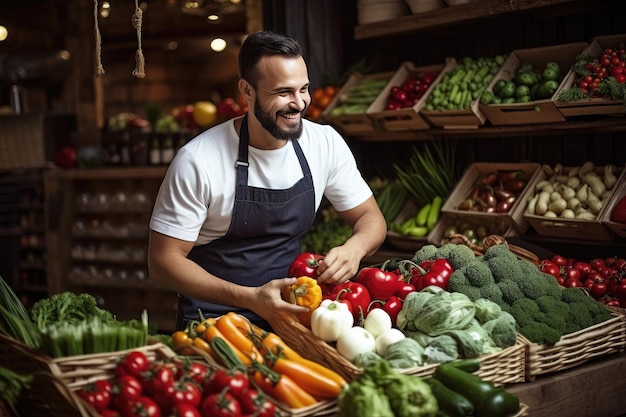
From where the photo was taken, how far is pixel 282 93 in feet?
10.2

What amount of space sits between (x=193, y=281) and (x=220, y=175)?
1.53 feet

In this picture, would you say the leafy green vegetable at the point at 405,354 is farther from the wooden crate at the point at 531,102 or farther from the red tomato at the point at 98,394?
the wooden crate at the point at 531,102

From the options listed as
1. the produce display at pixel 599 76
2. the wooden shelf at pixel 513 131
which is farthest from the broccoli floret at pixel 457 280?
the wooden shelf at pixel 513 131

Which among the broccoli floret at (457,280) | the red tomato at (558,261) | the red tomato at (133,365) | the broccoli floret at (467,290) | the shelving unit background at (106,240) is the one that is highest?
the red tomato at (133,365)

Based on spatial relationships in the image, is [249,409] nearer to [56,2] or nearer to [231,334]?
[231,334]

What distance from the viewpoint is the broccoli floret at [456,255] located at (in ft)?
10.0

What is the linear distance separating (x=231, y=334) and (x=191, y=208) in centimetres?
76

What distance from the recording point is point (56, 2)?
8.69 meters

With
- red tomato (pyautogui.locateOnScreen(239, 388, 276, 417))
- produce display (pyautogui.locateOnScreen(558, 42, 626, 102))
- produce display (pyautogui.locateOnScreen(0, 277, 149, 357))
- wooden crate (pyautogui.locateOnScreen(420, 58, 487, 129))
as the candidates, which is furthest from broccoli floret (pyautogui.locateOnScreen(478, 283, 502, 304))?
wooden crate (pyautogui.locateOnScreen(420, 58, 487, 129))

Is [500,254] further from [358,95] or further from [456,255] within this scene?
[358,95]

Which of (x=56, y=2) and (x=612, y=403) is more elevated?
(x=56, y=2)

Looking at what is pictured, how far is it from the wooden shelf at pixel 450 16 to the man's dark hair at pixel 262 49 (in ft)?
5.96

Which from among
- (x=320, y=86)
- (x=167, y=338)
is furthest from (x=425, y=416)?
(x=320, y=86)

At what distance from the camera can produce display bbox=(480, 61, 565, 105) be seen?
4285 millimetres
